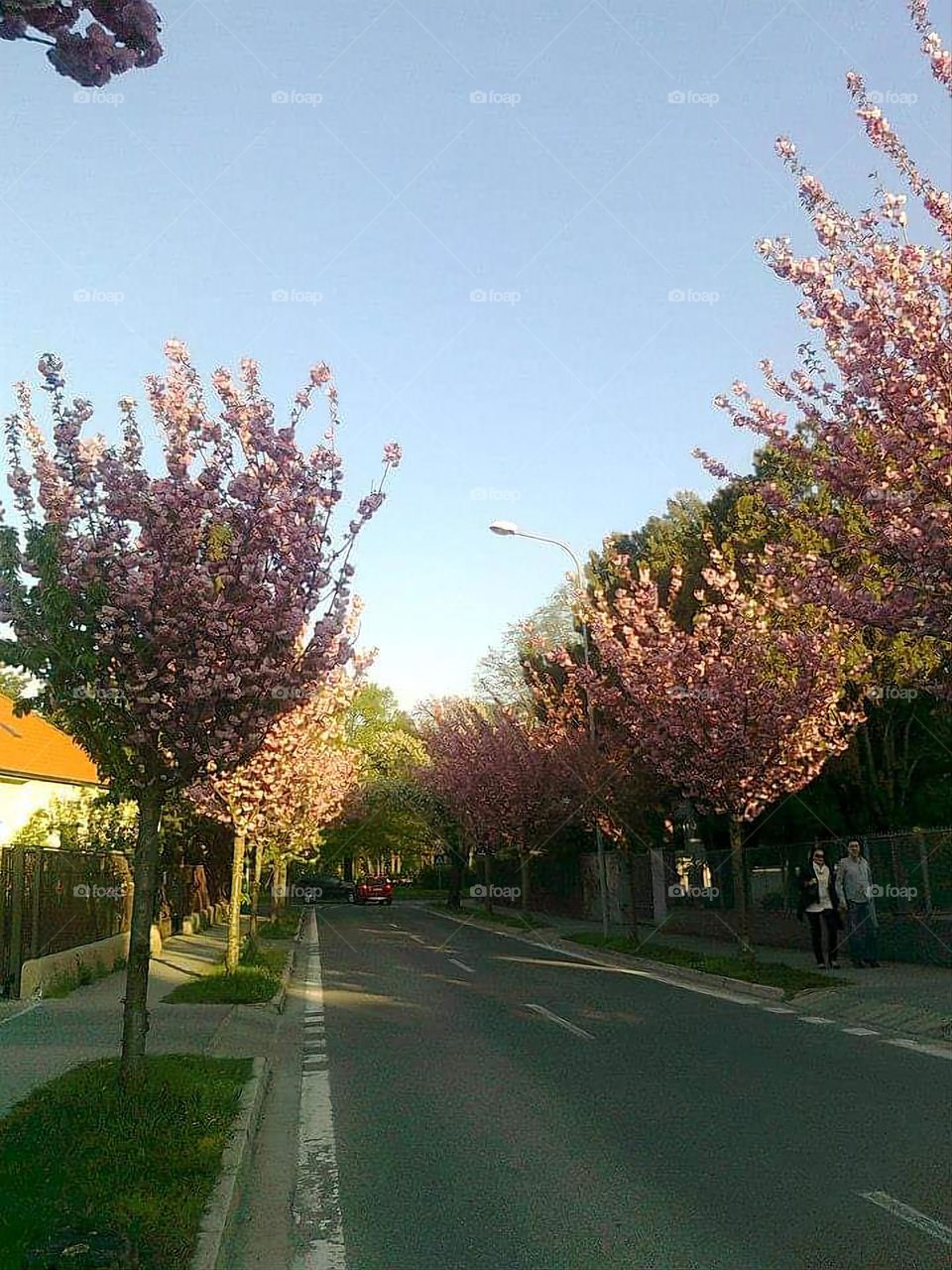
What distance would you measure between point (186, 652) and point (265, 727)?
1016mm

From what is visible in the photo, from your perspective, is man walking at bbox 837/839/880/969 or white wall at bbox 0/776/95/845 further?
white wall at bbox 0/776/95/845

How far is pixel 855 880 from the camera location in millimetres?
18547

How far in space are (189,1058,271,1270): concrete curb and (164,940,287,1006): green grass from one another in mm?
6430

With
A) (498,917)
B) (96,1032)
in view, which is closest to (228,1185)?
(96,1032)

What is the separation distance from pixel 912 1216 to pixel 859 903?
42.8ft

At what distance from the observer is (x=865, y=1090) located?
31.8 ft

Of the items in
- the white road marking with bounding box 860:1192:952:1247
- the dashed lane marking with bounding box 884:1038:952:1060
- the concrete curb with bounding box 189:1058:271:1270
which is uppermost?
the concrete curb with bounding box 189:1058:271:1270

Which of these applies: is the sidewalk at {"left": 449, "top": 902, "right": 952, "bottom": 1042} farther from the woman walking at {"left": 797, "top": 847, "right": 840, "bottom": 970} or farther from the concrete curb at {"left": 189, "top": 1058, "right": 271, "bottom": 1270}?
the concrete curb at {"left": 189, "top": 1058, "right": 271, "bottom": 1270}

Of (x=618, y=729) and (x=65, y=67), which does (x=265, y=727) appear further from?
(x=618, y=729)

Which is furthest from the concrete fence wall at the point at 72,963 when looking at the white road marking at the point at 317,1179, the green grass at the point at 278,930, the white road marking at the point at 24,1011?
the green grass at the point at 278,930

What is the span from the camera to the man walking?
18547 mm

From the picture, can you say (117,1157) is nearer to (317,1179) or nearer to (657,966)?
(317,1179)

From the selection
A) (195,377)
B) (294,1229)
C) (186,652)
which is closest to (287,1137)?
(294,1229)

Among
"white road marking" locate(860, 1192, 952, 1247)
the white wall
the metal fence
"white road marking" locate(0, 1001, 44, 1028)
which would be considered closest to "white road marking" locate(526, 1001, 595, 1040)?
"white road marking" locate(860, 1192, 952, 1247)
